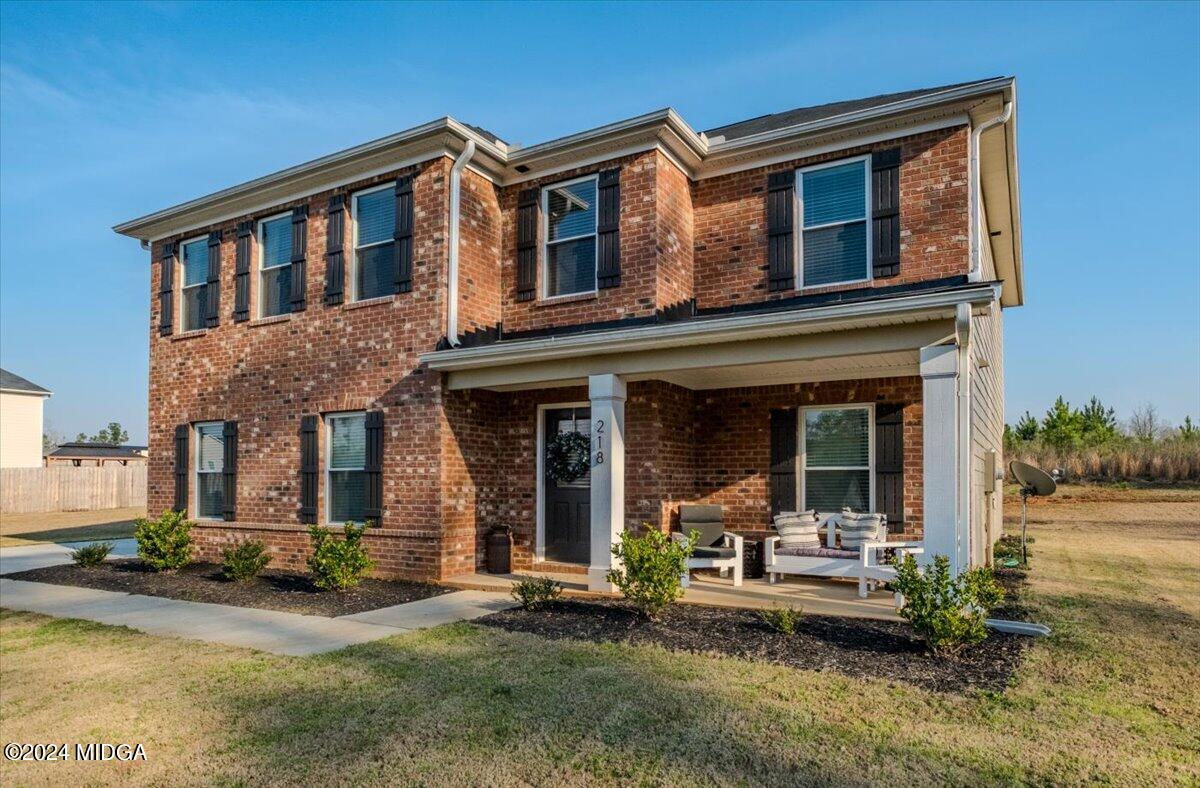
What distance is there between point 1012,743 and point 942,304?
12.0 ft

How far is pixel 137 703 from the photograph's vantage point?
5164mm

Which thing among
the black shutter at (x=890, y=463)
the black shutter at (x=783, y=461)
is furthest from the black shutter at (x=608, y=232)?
the black shutter at (x=890, y=463)

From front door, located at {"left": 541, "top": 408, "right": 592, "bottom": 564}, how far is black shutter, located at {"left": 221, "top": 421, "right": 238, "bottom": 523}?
5059 mm

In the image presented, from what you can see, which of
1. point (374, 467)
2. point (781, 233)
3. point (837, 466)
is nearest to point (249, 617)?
point (374, 467)

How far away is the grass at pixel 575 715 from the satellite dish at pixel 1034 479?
18.0ft

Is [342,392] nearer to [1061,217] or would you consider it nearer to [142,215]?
[142,215]

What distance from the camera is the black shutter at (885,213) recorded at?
887 centimetres

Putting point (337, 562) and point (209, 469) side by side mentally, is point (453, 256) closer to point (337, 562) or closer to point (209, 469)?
point (337, 562)

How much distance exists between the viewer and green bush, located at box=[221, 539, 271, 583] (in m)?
9.96

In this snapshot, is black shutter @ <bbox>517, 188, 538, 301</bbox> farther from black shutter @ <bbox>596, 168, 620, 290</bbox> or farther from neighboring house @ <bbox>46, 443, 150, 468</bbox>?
neighboring house @ <bbox>46, 443, 150, 468</bbox>

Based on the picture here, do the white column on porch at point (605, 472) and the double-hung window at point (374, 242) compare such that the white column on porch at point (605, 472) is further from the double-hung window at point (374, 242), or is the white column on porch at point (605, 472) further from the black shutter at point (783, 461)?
the double-hung window at point (374, 242)

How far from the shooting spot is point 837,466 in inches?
379

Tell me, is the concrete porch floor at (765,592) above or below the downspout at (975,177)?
below

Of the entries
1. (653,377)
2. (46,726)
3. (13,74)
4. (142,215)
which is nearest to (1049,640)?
(653,377)
